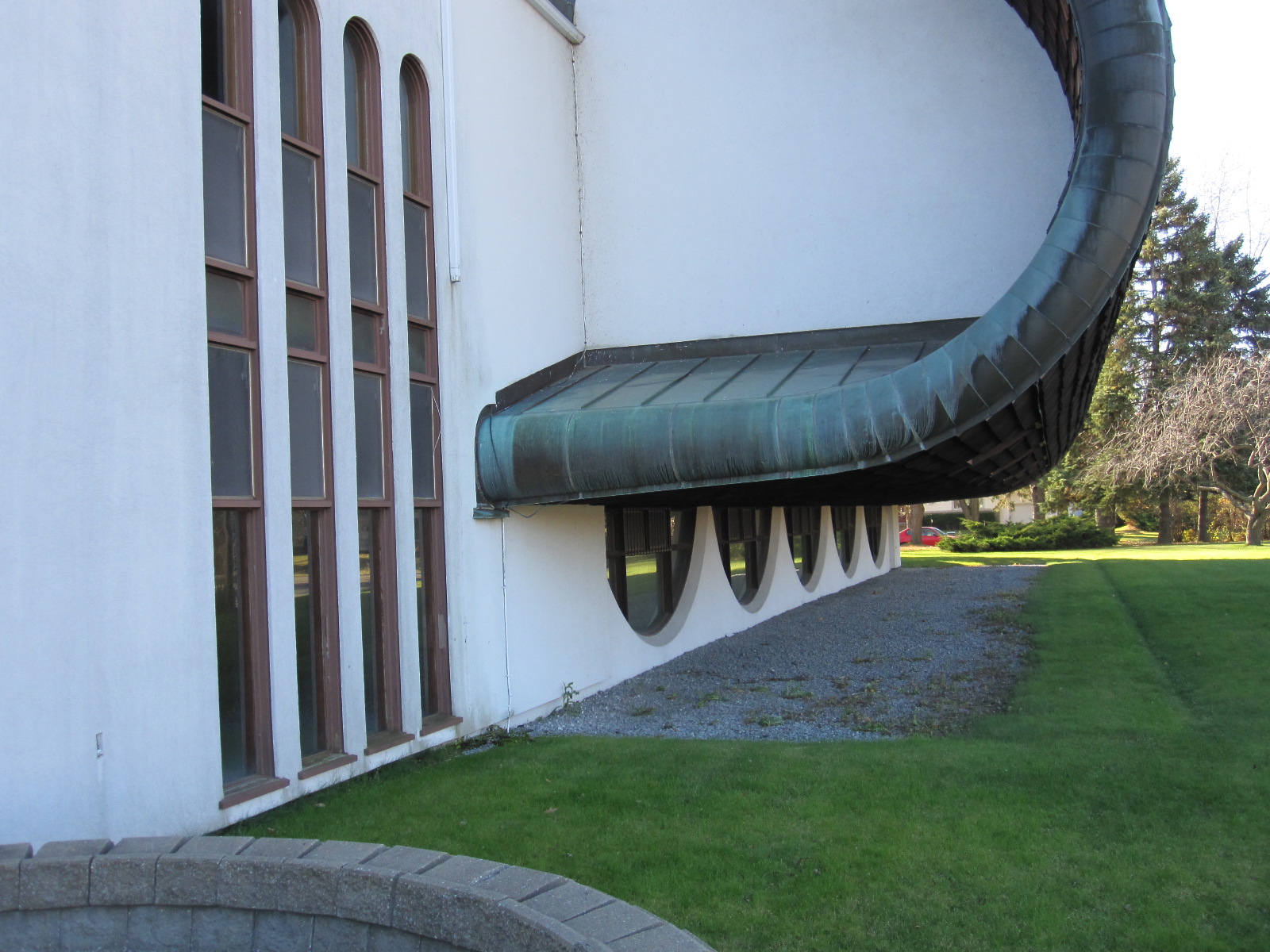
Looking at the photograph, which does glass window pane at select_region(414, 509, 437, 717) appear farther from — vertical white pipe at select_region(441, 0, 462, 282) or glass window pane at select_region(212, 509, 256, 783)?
vertical white pipe at select_region(441, 0, 462, 282)

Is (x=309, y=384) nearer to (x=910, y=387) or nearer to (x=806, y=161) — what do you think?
(x=910, y=387)

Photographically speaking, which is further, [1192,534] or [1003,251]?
[1192,534]

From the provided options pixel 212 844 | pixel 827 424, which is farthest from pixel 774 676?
pixel 212 844

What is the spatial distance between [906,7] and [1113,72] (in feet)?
13.2

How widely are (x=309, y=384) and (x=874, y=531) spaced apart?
2343cm

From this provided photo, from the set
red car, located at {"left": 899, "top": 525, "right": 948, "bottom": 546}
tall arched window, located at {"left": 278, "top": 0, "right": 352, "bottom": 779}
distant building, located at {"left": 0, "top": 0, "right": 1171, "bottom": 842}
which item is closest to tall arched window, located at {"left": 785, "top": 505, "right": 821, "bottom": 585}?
distant building, located at {"left": 0, "top": 0, "right": 1171, "bottom": 842}

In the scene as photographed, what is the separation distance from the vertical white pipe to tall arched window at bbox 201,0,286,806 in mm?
2285

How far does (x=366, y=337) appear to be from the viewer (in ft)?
26.3

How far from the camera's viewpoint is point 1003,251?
1055cm

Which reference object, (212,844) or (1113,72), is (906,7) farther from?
(212,844)

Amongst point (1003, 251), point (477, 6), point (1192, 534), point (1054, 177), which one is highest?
point (477, 6)

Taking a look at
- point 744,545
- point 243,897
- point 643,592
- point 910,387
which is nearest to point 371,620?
point 243,897

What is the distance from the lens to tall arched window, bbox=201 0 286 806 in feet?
21.4

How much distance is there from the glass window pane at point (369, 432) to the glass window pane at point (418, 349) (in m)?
0.61
